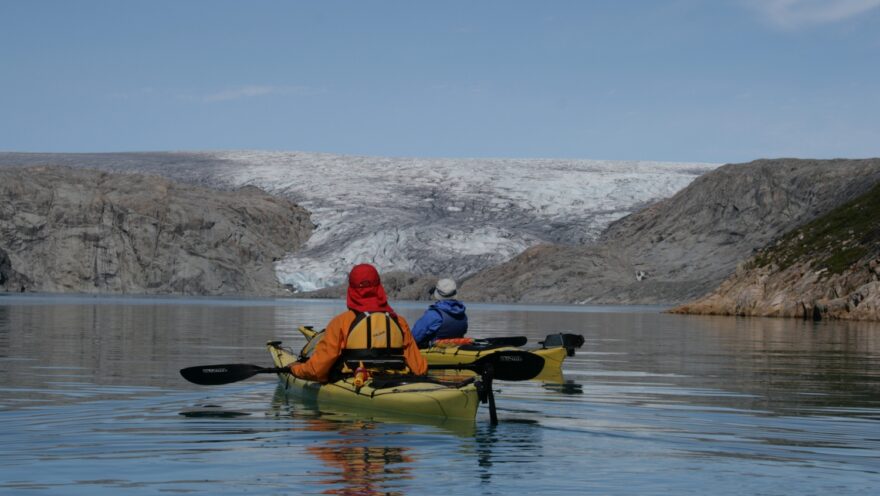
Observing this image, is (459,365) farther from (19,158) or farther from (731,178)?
(19,158)

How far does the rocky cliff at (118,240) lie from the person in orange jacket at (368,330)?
272 ft

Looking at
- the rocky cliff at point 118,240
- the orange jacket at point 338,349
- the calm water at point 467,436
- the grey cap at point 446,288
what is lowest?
the calm water at point 467,436

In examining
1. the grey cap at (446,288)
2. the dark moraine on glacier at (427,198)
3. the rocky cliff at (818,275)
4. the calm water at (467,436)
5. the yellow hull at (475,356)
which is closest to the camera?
the calm water at (467,436)

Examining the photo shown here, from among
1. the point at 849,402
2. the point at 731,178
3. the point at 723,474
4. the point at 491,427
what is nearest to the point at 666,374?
the point at 849,402

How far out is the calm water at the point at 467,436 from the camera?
28.3 feet

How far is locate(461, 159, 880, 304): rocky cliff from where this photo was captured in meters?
78.8

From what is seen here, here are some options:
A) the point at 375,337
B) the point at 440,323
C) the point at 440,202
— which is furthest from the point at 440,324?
the point at 440,202

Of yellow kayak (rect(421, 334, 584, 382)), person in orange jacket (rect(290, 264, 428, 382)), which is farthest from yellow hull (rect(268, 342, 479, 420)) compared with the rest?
yellow kayak (rect(421, 334, 584, 382))

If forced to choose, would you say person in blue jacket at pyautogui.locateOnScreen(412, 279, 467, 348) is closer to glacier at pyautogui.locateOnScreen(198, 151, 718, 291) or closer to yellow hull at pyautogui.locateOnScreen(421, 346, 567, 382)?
yellow hull at pyautogui.locateOnScreen(421, 346, 567, 382)

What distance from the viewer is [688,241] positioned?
8988 centimetres

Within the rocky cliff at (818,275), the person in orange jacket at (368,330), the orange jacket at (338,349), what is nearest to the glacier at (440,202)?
the rocky cliff at (818,275)

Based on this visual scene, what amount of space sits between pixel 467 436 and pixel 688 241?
81274 millimetres

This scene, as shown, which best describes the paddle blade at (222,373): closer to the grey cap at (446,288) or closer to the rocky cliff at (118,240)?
the grey cap at (446,288)

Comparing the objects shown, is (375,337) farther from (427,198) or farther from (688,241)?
(427,198)
